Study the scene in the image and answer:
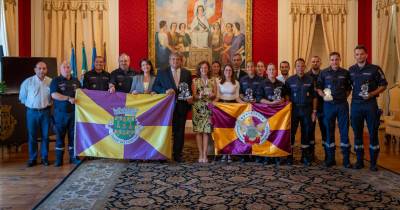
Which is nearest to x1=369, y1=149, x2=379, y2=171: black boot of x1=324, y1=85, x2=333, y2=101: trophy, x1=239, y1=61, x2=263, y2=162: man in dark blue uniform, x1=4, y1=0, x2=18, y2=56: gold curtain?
x1=324, y1=85, x2=333, y2=101: trophy

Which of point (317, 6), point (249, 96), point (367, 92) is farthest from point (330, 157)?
point (317, 6)

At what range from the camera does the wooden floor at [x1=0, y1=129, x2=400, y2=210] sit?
4.19 m

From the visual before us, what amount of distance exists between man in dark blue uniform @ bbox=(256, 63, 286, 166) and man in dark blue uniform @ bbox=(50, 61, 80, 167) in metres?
2.64

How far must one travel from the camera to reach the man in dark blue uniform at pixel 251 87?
19.6 ft

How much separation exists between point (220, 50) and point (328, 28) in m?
2.60

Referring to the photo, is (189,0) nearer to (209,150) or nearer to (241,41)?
(241,41)

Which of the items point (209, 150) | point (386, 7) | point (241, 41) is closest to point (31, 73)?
point (209, 150)

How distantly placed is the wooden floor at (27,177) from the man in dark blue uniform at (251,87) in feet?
6.48

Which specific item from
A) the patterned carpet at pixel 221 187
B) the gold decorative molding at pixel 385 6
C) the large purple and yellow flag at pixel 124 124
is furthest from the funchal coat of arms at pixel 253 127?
the gold decorative molding at pixel 385 6

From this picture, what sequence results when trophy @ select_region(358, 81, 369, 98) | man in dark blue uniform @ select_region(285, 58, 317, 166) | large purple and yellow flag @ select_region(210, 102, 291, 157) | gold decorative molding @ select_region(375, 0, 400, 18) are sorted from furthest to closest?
1. gold decorative molding @ select_region(375, 0, 400, 18)
2. large purple and yellow flag @ select_region(210, 102, 291, 157)
3. man in dark blue uniform @ select_region(285, 58, 317, 166)
4. trophy @ select_region(358, 81, 369, 98)

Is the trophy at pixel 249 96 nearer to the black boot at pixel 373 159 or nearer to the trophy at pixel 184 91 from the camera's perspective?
the trophy at pixel 184 91

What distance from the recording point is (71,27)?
966 centimetres

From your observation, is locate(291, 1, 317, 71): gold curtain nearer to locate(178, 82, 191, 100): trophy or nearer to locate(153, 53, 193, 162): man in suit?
locate(153, 53, 193, 162): man in suit

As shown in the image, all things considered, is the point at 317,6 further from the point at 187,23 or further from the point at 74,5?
the point at 74,5
